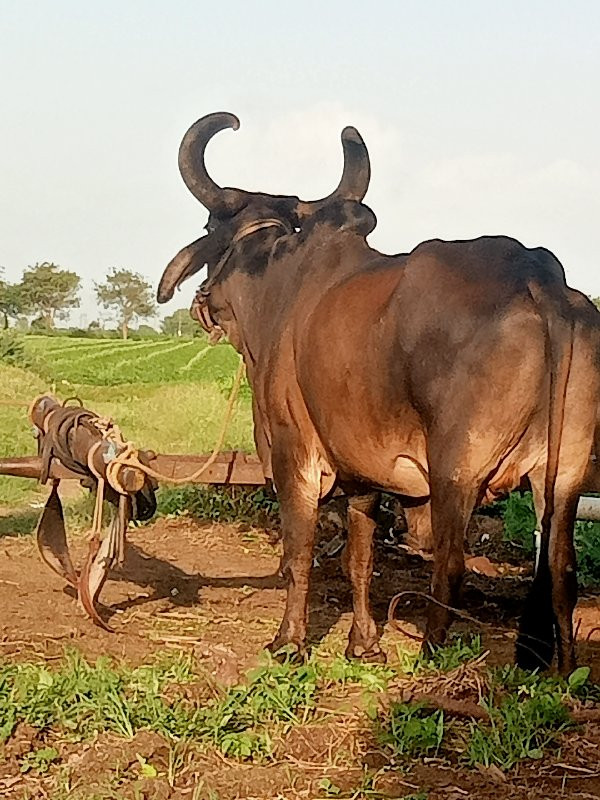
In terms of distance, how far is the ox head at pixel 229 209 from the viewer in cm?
621

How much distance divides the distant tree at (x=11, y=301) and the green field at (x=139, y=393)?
12756 mm

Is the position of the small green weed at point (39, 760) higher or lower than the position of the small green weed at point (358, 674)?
lower

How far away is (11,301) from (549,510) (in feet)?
206

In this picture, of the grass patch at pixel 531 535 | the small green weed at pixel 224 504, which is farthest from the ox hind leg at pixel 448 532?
the small green weed at pixel 224 504

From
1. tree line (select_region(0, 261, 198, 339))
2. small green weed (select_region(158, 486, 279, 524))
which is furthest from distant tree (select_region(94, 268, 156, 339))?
small green weed (select_region(158, 486, 279, 524))

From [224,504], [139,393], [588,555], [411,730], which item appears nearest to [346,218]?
[411,730]

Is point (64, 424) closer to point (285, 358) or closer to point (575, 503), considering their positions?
point (285, 358)

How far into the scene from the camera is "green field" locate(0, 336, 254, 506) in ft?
50.9

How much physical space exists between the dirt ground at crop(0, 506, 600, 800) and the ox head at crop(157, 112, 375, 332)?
1914mm

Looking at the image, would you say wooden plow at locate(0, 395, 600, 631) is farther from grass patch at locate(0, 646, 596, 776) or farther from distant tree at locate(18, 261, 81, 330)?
distant tree at locate(18, 261, 81, 330)

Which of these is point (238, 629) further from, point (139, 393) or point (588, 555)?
point (139, 393)

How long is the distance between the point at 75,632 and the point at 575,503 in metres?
2.75

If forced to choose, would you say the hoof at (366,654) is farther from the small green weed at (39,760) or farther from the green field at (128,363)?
the green field at (128,363)

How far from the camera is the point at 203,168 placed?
6379 mm
